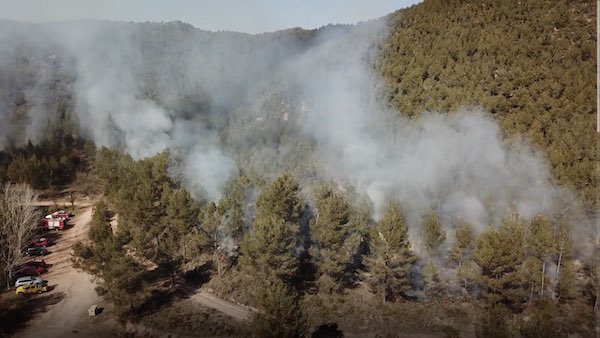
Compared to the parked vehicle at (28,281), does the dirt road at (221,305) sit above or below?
below

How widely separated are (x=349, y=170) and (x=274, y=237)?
24.6 metres

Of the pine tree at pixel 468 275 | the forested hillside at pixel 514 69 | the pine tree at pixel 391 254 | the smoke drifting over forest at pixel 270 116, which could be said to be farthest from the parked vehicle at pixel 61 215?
the forested hillside at pixel 514 69

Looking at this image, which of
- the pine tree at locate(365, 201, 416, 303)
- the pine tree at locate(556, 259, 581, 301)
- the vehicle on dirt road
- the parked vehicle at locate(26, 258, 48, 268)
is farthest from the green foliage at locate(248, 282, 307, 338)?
the parked vehicle at locate(26, 258, 48, 268)

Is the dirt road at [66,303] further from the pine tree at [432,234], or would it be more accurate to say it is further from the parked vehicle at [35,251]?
the pine tree at [432,234]

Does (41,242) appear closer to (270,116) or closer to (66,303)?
(66,303)

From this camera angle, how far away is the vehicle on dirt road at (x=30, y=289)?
3594cm

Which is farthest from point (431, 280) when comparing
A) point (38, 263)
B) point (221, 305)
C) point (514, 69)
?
point (514, 69)

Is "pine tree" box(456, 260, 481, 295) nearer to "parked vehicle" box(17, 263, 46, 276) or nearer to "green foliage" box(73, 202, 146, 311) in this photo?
"green foliage" box(73, 202, 146, 311)

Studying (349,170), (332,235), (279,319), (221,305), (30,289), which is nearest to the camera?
(279,319)

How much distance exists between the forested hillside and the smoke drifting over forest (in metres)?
2.47

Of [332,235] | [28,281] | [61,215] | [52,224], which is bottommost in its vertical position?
[28,281]

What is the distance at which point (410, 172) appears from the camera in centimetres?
5181

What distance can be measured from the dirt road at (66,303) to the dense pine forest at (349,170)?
8.46ft

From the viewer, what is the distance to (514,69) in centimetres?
6475
